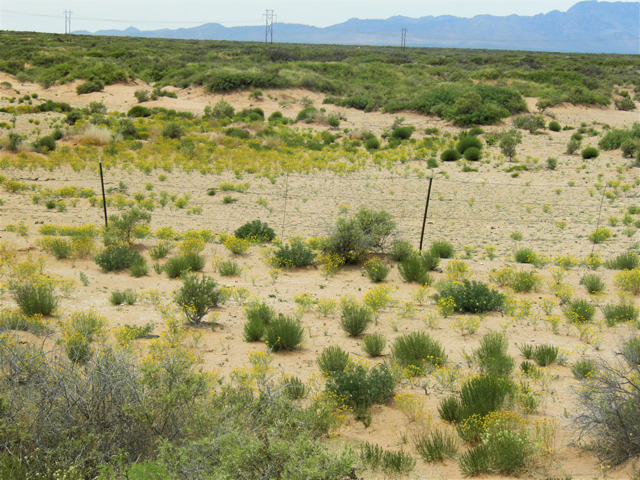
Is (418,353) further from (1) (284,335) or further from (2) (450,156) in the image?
(2) (450,156)

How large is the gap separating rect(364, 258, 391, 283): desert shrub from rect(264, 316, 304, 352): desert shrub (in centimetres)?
343

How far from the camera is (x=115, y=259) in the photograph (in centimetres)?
1036

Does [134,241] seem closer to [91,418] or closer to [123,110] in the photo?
[91,418]

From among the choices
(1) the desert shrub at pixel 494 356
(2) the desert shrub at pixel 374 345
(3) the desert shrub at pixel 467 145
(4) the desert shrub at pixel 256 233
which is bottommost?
(2) the desert shrub at pixel 374 345

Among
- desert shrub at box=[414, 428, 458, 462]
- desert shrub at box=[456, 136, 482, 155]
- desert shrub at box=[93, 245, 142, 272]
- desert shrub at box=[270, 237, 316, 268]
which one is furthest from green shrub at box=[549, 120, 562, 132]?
desert shrub at box=[414, 428, 458, 462]

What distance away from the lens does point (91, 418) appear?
4.35 meters

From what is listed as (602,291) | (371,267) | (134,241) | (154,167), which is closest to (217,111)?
(154,167)

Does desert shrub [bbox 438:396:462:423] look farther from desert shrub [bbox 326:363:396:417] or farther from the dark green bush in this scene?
the dark green bush

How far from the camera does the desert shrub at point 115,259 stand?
33.8 feet

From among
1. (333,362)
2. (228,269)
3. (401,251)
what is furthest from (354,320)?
(401,251)

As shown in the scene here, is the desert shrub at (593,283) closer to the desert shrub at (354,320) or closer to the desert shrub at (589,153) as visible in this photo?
the desert shrub at (354,320)

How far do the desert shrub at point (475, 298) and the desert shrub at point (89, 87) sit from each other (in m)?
42.5

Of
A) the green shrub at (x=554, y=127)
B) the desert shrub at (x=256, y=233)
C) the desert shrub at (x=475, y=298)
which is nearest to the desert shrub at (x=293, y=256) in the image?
the desert shrub at (x=256, y=233)

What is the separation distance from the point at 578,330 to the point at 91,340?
7.41m
